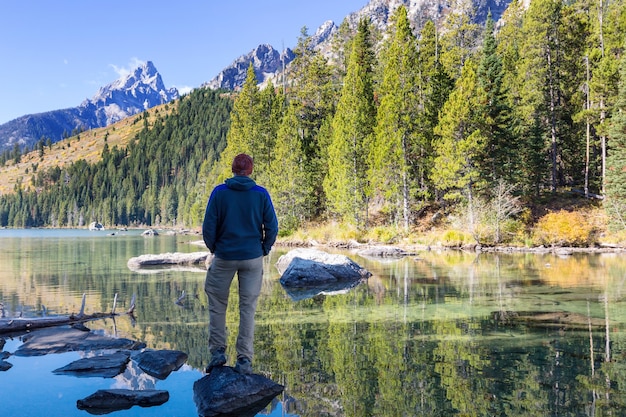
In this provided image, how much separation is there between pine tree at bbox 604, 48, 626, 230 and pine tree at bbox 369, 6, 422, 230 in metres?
13.4

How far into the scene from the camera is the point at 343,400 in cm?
488

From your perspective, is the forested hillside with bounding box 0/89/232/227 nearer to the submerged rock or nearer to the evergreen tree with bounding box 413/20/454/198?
the evergreen tree with bounding box 413/20/454/198

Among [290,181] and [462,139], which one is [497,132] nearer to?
[462,139]

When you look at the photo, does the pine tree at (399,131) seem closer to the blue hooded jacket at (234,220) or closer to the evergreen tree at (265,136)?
the evergreen tree at (265,136)

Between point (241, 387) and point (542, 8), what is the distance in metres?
45.6

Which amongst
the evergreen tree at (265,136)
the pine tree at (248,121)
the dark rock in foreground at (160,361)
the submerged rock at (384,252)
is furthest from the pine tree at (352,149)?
the dark rock in foreground at (160,361)

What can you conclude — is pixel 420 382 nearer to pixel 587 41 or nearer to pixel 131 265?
pixel 131 265

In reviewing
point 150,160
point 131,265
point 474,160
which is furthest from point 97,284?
point 150,160

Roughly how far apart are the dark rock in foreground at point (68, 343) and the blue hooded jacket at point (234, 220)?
303 cm

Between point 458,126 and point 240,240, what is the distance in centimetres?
3241

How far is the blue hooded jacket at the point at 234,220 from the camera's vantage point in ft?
18.4

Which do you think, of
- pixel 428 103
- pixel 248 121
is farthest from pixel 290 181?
pixel 428 103

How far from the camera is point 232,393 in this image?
16.0 feet

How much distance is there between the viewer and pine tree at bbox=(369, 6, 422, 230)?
36.6 metres
